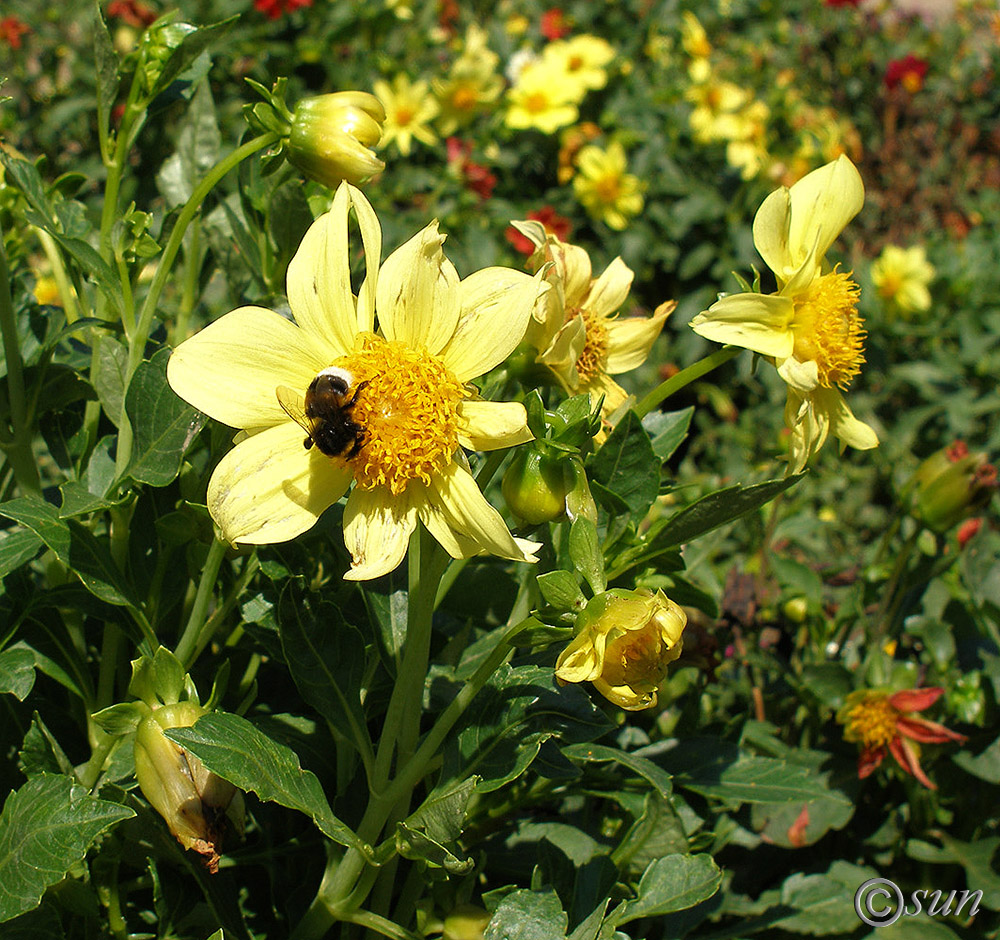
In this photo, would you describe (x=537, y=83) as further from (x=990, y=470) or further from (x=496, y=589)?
(x=496, y=589)

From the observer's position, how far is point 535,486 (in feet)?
2.85

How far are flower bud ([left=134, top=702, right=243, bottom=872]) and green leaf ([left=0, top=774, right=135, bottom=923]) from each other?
0.13 ft

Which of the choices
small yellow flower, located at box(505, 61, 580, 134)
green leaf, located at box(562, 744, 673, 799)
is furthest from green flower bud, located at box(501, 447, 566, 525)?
small yellow flower, located at box(505, 61, 580, 134)

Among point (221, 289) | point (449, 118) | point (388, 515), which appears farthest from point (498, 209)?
point (388, 515)

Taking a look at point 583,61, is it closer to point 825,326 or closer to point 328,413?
point 825,326

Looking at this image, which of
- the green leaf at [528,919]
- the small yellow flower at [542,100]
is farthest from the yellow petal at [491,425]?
the small yellow flower at [542,100]

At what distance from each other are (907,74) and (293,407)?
488 cm

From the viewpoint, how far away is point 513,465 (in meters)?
0.89

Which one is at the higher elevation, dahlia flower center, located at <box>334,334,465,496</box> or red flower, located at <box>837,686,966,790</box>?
dahlia flower center, located at <box>334,334,465,496</box>

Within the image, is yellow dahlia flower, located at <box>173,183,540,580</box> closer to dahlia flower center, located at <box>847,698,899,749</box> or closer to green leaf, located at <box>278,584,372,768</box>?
green leaf, located at <box>278,584,372,768</box>

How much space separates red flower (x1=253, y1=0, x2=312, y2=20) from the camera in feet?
9.79

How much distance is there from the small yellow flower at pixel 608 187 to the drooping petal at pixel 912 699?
206 cm

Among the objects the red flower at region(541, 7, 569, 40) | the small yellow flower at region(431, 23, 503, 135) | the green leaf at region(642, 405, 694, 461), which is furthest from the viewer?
the red flower at region(541, 7, 569, 40)

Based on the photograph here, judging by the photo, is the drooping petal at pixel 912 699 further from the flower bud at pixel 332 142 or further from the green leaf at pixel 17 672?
the green leaf at pixel 17 672
